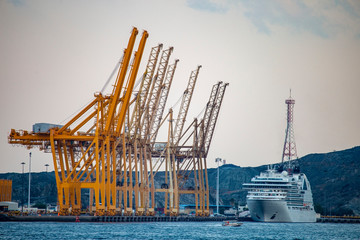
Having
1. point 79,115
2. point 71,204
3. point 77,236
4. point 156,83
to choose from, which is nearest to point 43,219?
point 71,204

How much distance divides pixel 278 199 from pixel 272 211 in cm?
274

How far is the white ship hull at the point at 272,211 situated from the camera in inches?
5246

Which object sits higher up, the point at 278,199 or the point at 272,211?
the point at 278,199

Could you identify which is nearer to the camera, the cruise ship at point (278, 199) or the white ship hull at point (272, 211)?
the white ship hull at point (272, 211)

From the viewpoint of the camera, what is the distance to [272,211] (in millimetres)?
134000

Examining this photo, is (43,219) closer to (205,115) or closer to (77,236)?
(77,236)

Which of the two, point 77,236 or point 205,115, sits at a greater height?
point 205,115

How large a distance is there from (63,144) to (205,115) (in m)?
47.2

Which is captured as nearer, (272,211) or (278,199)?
(278,199)

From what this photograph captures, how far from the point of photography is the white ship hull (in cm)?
13325

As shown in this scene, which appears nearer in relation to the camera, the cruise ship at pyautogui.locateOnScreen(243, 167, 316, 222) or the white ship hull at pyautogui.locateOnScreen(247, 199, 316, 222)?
the white ship hull at pyautogui.locateOnScreen(247, 199, 316, 222)

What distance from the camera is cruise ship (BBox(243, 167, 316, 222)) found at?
13362 centimetres

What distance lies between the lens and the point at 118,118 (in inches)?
4262

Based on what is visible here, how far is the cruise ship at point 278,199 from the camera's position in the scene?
438ft
